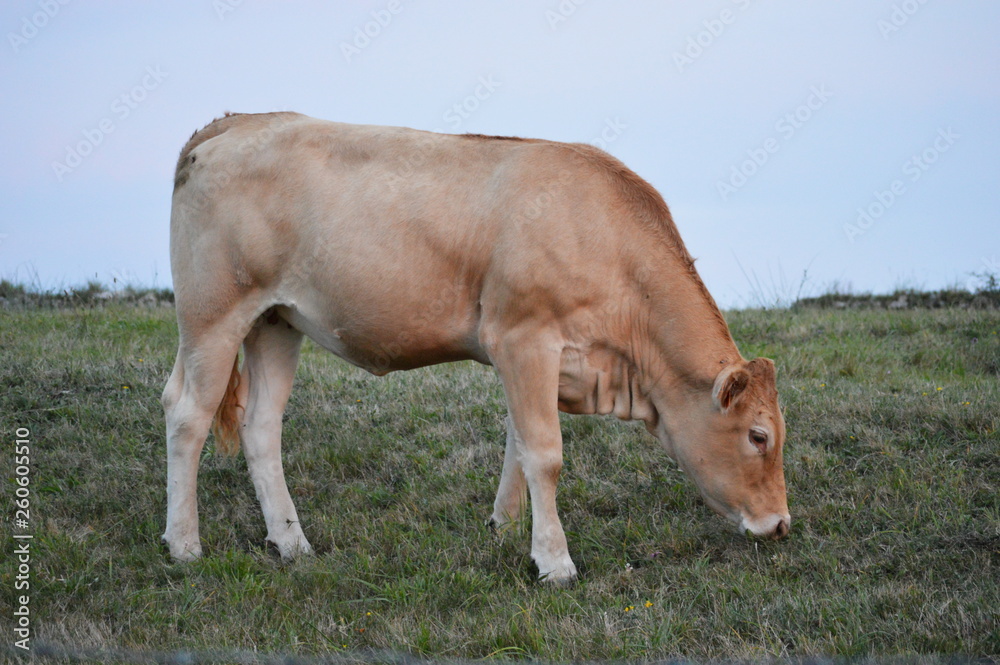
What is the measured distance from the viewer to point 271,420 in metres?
6.18

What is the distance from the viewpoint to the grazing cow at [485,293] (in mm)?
5215

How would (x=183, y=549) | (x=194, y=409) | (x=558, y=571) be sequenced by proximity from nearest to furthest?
(x=558, y=571) < (x=183, y=549) < (x=194, y=409)

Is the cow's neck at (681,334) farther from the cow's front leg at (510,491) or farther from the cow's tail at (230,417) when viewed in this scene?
the cow's tail at (230,417)

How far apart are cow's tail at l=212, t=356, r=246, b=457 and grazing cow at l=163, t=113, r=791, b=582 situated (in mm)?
243

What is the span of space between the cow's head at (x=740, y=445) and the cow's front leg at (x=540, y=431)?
78 cm

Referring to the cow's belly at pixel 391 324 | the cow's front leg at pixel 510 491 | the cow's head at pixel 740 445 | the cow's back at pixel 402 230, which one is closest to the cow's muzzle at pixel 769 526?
the cow's head at pixel 740 445

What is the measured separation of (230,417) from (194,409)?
1.27 ft

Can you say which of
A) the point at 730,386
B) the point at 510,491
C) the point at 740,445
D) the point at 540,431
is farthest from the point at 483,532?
the point at 730,386

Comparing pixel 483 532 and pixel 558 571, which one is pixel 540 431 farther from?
pixel 483 532

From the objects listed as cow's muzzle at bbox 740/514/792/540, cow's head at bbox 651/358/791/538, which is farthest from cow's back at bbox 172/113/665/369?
cow's muzzle at bbox 740/514/792/540

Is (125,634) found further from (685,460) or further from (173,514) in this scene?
(685,460)

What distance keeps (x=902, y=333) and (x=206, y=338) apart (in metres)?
8.08

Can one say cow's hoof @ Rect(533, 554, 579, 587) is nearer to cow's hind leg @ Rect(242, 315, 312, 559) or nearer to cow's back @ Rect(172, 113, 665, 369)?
cow's back @ Rect(172, 113, 665, 369)

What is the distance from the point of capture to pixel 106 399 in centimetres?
805
